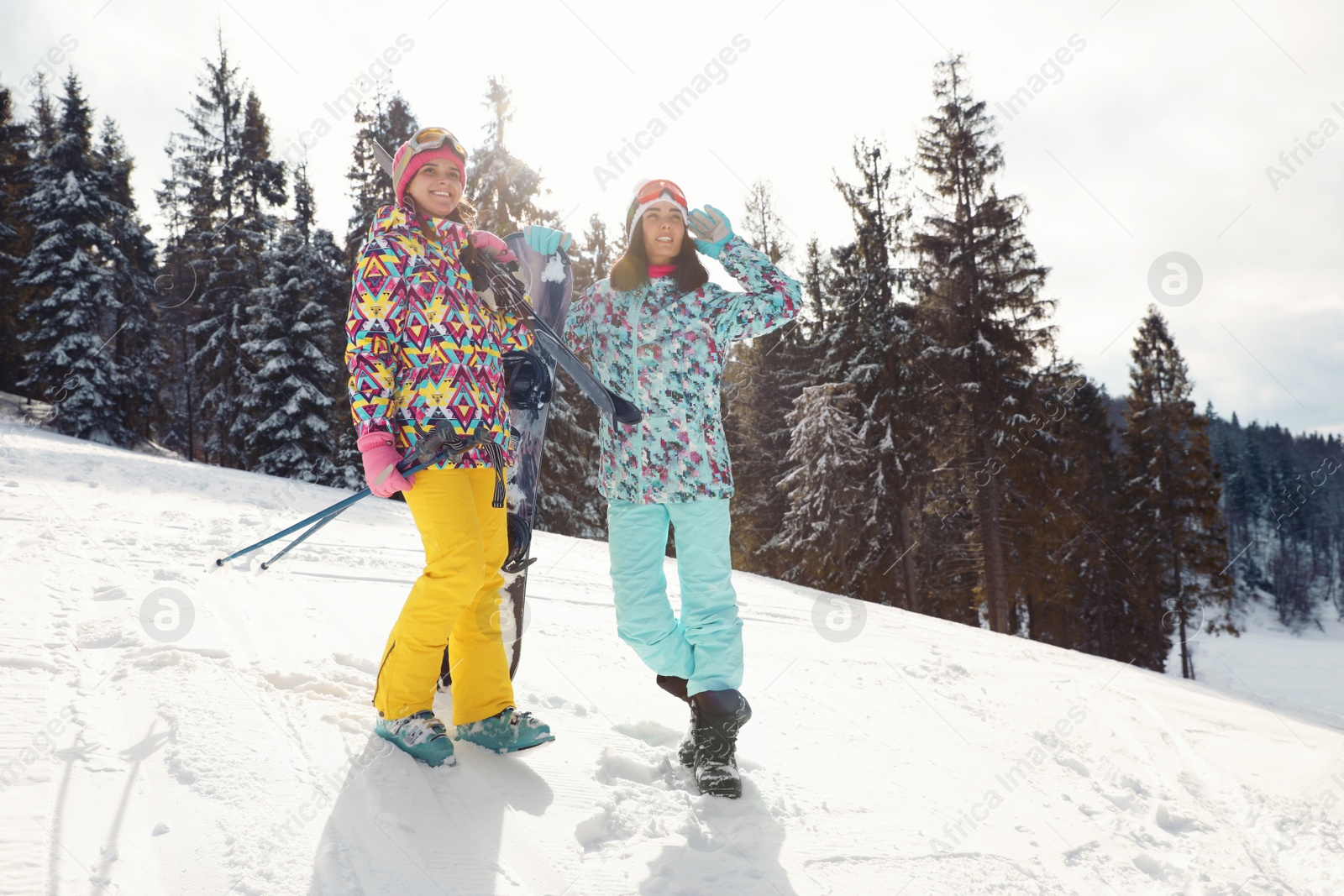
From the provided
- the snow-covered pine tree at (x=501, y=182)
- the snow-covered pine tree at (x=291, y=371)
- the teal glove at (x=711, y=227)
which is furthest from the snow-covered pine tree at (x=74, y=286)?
the teal glove at (x=711, y=227)

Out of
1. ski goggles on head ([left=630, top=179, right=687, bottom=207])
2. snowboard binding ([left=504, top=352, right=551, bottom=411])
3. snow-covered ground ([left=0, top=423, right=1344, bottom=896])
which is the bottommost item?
snow-covered ground ([left=0, top=423, right=1344, bottom=896])

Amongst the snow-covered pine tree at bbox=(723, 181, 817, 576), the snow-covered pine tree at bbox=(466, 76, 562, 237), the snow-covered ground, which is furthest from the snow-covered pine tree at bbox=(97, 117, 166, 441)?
the snow-covered ground

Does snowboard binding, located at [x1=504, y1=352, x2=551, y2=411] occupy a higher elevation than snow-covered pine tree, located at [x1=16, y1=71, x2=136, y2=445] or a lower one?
lower

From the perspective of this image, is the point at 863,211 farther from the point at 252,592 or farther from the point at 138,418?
the point at 138,418

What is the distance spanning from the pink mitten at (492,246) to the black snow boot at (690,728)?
176cm

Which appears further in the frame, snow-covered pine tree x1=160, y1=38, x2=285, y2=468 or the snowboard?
snow-covered pine tree x1=160, y1=38, x2=285, y2=468

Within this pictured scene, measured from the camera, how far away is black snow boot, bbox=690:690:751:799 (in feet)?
8.32

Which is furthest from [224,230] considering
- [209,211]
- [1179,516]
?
[1179,516]

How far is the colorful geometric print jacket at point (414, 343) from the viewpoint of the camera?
236 cm

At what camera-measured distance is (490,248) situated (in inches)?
111

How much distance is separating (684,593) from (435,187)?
173 centimetres

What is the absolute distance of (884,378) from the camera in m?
18.2

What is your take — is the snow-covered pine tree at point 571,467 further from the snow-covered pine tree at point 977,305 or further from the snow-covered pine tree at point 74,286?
the snow-covered pine tree at point 74,286

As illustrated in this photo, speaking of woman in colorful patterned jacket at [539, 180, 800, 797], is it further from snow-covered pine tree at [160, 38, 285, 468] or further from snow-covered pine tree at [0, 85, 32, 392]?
snow-covered pine tree at [0, 85, 32, 392]
